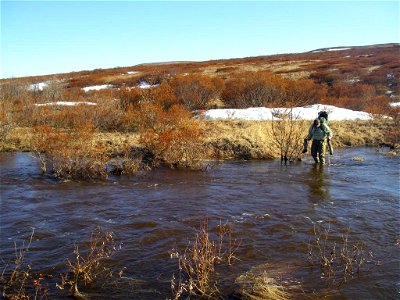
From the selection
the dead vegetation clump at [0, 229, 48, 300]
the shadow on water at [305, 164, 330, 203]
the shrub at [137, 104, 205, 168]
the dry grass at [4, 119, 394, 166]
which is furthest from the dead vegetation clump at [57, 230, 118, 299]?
the dry grass at [4, 119, 394, 166]

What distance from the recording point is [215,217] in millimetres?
7863

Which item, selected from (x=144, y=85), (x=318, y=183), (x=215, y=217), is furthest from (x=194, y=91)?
(x=215, y=217)

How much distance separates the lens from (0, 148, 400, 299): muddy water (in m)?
5.29

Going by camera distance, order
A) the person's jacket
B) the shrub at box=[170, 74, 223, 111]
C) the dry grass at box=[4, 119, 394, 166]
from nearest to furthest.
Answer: the person's jacket < the dry grass at box=[4, 119, 394, 166] < the shrub at box=[170, 74, 223, 111]

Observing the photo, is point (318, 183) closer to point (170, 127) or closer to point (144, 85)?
point (170, 127)

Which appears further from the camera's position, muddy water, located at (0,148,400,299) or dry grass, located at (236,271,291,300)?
muddy water, located at (0,148,400,299)

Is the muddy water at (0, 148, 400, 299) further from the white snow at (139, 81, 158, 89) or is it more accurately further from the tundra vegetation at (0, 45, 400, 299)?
the white snow at (139, 81, 158, 89)

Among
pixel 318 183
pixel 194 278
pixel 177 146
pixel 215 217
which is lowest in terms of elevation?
pixel 318 183

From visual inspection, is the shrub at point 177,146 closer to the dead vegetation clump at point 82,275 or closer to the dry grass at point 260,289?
the dead vegetation clump at point 82,275

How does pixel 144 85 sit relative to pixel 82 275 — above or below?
above

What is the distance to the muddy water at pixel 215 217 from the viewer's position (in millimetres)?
5289

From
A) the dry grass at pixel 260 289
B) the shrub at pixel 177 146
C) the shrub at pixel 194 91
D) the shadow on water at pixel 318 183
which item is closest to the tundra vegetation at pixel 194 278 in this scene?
the dry grass at pixel 260 289

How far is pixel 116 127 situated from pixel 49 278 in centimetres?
1209

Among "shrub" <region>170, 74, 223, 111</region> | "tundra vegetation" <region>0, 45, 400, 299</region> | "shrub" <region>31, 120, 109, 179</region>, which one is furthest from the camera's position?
"shrub" <region>170, 74, 223, 111</region>
